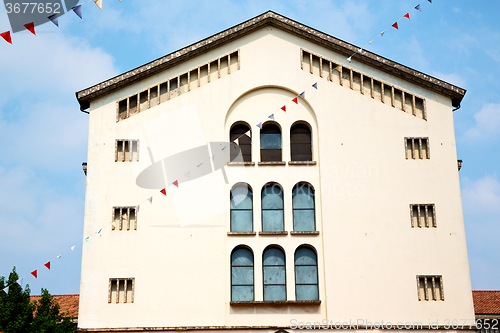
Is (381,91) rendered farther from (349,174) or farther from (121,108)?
(121,108)

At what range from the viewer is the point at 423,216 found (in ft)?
85.5

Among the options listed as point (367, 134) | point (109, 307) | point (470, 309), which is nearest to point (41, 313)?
point (109, 307)

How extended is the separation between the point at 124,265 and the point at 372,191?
10983 mm

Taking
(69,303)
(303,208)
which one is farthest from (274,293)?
(69,303)

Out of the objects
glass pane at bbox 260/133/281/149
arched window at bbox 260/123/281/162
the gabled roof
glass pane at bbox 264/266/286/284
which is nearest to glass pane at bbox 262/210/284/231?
glass pane at bbox 264/266/286/284

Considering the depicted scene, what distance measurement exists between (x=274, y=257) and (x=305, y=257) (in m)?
1.32

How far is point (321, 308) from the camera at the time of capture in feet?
81.5

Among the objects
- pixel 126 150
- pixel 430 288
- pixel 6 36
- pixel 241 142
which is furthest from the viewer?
pixel 241 142

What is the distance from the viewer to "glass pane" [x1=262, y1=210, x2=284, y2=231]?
26.1m

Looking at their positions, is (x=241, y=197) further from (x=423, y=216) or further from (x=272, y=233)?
(x=423, y=216)

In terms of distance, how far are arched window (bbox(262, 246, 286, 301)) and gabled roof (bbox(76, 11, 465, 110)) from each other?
960cm

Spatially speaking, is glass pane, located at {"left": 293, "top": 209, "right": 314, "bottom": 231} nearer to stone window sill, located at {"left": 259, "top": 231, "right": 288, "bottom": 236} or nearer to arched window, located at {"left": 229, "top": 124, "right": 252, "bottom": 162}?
stone window sill, located at {"left": 259, "top": 231, "right": 288, "bottom": 236}

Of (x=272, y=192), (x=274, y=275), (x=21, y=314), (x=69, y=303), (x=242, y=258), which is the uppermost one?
(x=272, y=192)

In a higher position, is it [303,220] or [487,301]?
[303,220]
